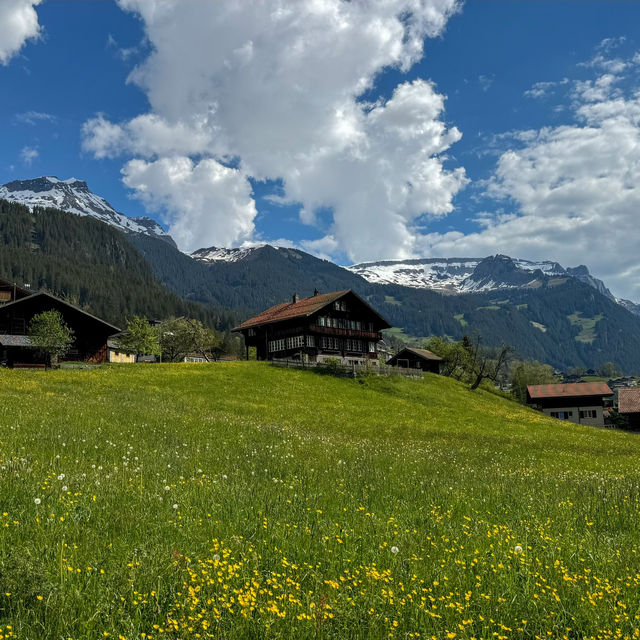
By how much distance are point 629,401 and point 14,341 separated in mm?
100111

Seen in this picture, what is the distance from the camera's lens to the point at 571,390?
309ft

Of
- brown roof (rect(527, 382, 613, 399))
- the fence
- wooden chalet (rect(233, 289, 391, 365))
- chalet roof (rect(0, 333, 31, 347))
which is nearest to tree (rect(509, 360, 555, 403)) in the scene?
brown roof (rect(527, 382, 613, 399))

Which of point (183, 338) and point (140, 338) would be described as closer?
point (140, 338)

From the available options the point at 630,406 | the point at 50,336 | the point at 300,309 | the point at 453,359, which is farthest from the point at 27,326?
the point at 630,406

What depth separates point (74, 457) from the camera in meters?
10.8

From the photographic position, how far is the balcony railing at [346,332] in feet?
245

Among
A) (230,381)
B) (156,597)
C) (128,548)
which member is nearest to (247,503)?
(128,548)

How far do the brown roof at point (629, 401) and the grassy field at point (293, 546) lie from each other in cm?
8410

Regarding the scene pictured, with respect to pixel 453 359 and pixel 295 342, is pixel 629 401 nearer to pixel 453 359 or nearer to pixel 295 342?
pixel 453 359

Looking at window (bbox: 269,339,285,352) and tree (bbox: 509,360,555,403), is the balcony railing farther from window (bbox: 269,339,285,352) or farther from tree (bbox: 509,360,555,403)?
tree (bbox: 509,360,555,403)

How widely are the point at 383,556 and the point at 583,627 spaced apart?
248 cm

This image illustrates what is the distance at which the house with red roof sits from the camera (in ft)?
304

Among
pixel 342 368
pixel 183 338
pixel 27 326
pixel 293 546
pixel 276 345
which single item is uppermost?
pixel 27 326

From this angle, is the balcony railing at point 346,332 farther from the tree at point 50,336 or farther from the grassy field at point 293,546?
the grassy field at point 293,546
